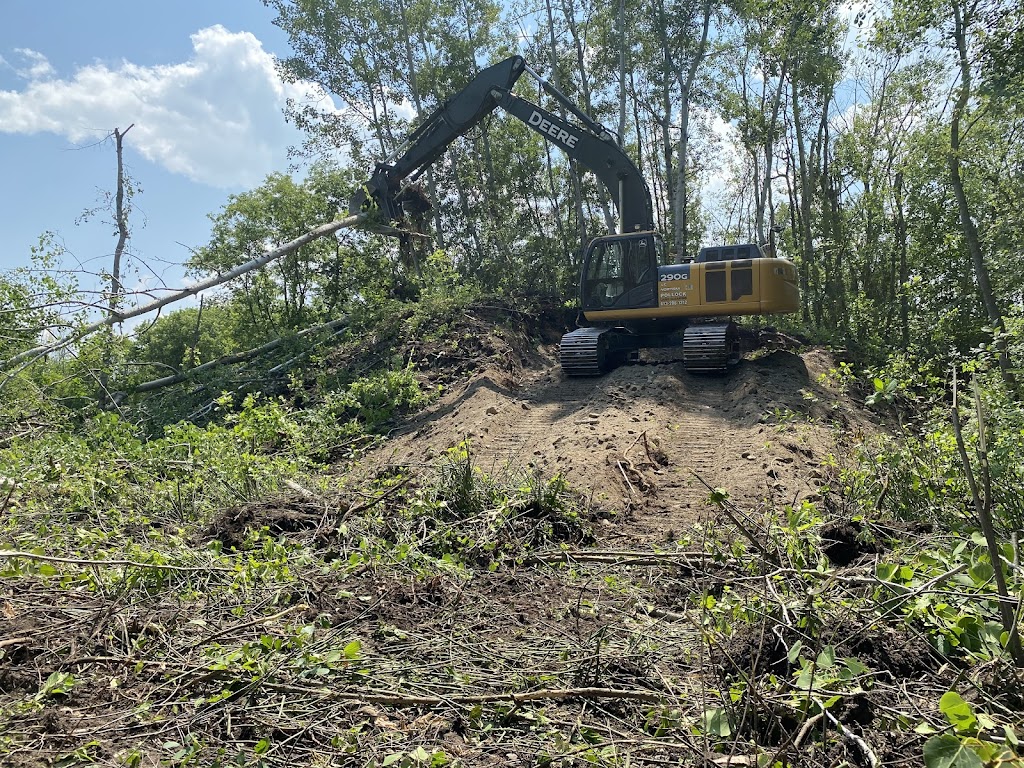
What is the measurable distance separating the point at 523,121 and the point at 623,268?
373cm

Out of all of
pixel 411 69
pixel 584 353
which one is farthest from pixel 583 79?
pixel 584 353

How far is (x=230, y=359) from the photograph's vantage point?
12.8m

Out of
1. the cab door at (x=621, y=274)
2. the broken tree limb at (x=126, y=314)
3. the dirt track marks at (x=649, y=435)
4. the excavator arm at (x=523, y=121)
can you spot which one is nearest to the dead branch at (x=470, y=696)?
the dirt track marks at (x=649, y=435)

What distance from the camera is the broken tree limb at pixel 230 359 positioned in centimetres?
1179

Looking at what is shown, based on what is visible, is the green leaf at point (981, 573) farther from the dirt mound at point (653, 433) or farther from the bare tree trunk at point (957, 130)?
the bare tree trunk at point (957, 130)

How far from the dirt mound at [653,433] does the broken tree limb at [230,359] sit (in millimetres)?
4235

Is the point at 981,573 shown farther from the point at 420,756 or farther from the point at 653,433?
the point at 653,433

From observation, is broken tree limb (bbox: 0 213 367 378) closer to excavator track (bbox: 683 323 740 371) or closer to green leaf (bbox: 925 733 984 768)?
excavator track (bbox: 683 323 740 371)

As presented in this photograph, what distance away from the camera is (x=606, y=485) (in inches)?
245

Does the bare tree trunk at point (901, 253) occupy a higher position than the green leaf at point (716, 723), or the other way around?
the bare tree trunk at point (901, 253)

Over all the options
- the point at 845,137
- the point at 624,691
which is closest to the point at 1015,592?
the point at 624,691

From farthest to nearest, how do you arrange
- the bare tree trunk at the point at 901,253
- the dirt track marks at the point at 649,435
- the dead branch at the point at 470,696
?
the bare tree trunk at the point at 901,253 → the dirt track marks at the point at 649,435 → the dead branch at the point at 470,696

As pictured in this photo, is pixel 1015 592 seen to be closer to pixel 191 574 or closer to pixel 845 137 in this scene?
pixel 191 574

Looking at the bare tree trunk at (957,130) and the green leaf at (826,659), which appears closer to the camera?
the green leaf at (826,659)
